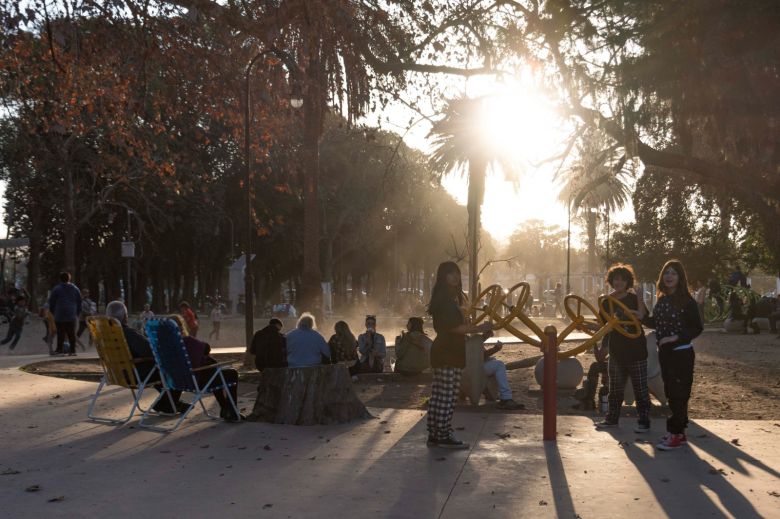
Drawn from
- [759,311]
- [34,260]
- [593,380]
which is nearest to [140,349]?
[593,380]

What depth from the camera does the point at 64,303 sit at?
68.0ft

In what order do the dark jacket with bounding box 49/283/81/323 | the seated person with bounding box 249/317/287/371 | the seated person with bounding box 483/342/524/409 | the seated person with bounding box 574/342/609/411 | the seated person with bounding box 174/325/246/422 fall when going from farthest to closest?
the dark jacket with bounding box 49/283/81/323 → the seated person with bounding box 574/342/609/411 → the seated person with bounding box 483/342/524/409 → the seated person with bounding box 249/317/287/371 → the seated person with bounding box 174/325/246/422

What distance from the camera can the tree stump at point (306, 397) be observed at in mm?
10250

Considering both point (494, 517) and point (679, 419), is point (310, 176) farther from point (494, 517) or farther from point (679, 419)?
point (494, 517)

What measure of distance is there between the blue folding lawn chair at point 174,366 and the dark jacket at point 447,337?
2458 mm

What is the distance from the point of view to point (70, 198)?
137ft

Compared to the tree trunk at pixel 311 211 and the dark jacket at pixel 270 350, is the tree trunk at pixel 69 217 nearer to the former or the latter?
the tree trunk at pixel 311 211

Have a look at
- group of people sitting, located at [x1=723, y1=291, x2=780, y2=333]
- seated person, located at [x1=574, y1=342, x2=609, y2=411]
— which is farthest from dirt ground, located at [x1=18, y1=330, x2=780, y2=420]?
group of people sitting, located at [x1=723, y1=291, x2=780, y2=333]

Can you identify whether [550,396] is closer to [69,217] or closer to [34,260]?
[69,217]

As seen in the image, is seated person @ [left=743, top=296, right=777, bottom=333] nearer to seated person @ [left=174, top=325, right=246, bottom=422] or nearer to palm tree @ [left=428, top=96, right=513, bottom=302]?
palm tree @ [left=428, top=96, right=513, bottom=302]

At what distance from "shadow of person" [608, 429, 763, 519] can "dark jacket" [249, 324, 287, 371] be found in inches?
158

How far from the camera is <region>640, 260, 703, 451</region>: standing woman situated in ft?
28.7

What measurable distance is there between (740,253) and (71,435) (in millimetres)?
43878

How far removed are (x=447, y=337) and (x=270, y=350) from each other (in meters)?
2.97
